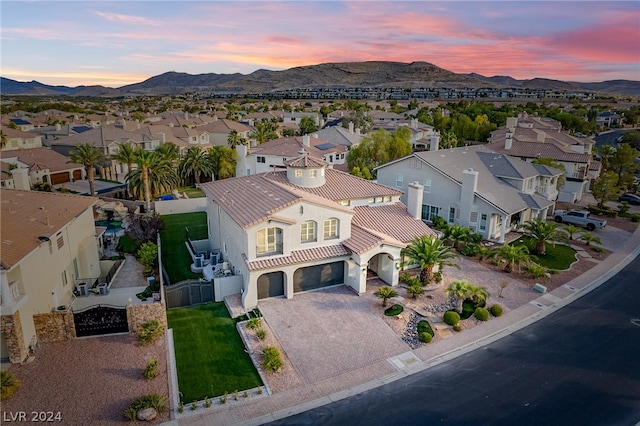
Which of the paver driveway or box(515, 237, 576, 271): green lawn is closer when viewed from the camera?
the paver driveway

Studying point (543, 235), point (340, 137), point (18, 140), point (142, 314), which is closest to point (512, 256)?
point (543, 235)

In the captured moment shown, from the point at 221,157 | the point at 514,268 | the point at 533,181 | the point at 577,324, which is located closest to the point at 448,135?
the point at 533,181

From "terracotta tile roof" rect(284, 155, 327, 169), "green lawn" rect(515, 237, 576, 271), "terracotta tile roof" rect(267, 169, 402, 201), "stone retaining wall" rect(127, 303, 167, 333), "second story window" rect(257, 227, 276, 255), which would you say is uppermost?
"terracotta tile roof" rect(284, 155, 327, 169)

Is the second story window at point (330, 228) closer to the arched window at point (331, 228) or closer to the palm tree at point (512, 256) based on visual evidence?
the arched window at point (331, 228)

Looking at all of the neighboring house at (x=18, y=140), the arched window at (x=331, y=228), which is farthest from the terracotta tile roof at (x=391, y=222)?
the neighboring house at (x=18, y=140)

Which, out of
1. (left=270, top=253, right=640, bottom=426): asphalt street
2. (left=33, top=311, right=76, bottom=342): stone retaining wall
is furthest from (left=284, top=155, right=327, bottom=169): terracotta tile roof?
(left=33, top=311, right=76, bottom=342): stone retaining wall

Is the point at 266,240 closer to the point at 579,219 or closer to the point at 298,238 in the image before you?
the point at 298,238

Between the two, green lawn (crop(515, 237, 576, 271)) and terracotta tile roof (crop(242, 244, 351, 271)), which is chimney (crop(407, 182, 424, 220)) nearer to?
terracotta tile roof (crop(242, 244, 351, 271))
